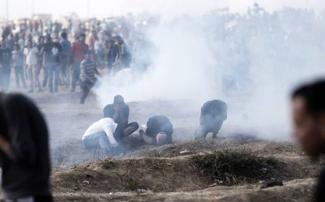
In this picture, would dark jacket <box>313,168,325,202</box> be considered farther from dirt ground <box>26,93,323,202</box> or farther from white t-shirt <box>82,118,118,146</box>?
white t-shirt <box>82,118,118,146</box>

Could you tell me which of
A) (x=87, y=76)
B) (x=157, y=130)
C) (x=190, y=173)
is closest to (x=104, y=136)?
(x=157, y=130)

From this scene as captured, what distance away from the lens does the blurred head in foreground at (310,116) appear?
384cm

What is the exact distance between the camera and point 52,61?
25.8m

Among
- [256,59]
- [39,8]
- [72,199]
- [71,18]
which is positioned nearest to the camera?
[72,199]

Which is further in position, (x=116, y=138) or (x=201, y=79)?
(x=201, y=79)

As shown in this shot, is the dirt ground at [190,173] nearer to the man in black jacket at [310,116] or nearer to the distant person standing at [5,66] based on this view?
the man in black jacket at [310,116]

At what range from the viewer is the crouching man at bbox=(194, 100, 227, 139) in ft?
51.9

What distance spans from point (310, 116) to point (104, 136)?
11.2 meters

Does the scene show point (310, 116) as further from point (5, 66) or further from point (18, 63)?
point (18, 63)

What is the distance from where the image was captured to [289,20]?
28047mm

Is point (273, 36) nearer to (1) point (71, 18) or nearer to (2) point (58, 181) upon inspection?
(1) point (71, 18)

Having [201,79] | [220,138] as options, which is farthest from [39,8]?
[220,138]

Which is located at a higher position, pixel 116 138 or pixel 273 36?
pixel 273 36

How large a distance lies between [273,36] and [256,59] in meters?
1.65
